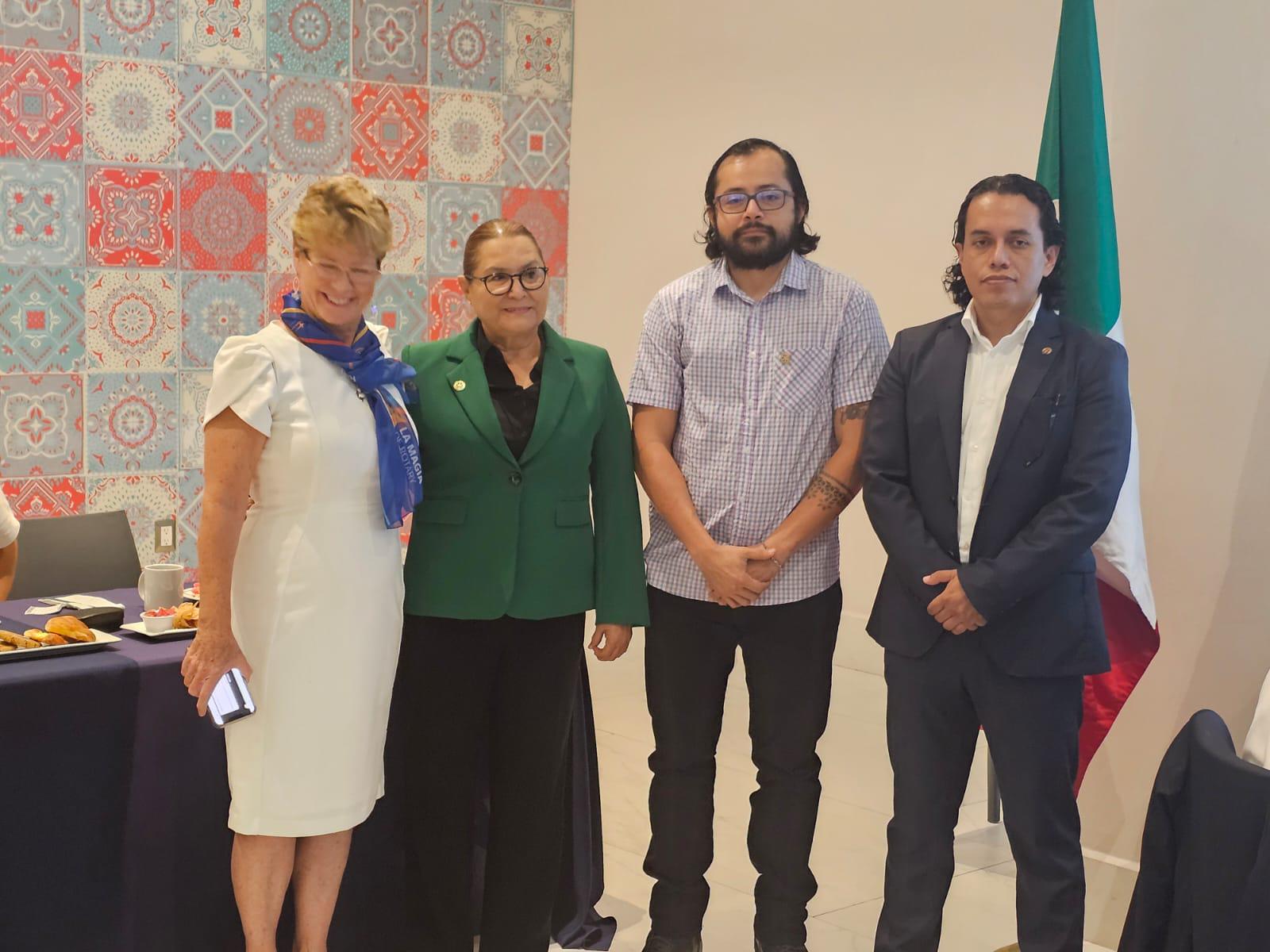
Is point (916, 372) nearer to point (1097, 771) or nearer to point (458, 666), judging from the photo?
point (458, 666)

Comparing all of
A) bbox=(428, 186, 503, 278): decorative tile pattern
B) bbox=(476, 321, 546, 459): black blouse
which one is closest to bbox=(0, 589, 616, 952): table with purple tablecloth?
bbox=(476, 321, 546, 459): black blouse

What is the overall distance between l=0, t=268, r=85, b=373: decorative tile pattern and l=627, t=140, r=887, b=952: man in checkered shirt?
2.93 meters

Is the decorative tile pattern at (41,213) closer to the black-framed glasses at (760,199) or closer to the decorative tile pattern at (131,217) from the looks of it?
the decorative tile pattern at (131,217)

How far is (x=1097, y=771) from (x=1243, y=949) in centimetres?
165

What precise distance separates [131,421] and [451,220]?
1.66 metres

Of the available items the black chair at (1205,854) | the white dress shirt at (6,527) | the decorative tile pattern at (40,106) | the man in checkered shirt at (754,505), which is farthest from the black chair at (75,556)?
the black chair at (1205,854)

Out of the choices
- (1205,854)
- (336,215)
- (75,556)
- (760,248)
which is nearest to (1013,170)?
(760,248)

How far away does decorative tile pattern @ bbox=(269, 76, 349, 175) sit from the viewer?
5.32 meters

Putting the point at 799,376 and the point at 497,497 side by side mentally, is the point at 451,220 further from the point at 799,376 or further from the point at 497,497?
the point at 497,497

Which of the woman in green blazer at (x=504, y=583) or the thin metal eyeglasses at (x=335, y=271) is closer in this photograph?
the thin metal eyeglasses at (x=335, y=271)

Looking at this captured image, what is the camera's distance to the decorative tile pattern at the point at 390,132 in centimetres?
557

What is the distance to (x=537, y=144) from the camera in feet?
20.1

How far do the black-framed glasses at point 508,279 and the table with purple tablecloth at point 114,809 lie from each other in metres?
0.92

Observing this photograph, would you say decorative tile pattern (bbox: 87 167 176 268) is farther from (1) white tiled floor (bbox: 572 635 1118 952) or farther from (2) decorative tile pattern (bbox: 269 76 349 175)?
(1) white tiled floor (bbox: 572 635 1118 952)
